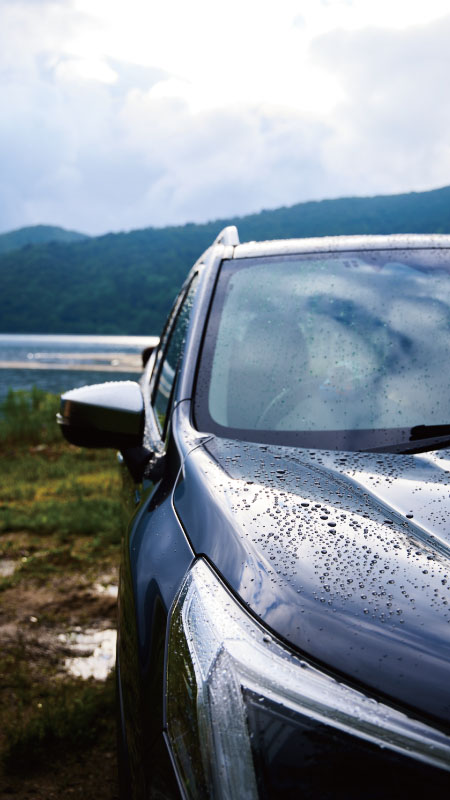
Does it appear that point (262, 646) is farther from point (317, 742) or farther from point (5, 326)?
point (5, 326)

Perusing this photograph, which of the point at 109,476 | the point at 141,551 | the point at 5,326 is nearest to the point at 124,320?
the point at 5,326

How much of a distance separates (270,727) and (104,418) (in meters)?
1.18

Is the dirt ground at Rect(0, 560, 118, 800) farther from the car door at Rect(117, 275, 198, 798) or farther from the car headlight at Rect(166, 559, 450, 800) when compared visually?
the car headlight at Rect(166, 559, 450, 800)

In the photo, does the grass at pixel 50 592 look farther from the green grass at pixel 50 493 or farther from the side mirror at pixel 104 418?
the side mirror at pixel 104 418

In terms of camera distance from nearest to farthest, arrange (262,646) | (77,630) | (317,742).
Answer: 1. (317,742)
2. (262,646)
3. (77,630)

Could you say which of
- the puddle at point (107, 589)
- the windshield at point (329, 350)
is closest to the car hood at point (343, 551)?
the windshield at point (329, 350)

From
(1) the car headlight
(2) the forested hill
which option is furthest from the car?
(2) the forested hill

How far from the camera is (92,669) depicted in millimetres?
3320

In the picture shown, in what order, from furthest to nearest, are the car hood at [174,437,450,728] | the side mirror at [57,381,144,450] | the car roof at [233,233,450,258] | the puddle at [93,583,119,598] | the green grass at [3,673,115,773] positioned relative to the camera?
the puddle at [93,583,119,598]
the green grass at [3,673,115,773]
the car roof at [233,233,450,258]
the side mirror at [57,381,144,450]
the car hood at [174,437,450,728]

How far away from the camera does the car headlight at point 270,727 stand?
756mm

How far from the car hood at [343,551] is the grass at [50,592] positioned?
1673 mm

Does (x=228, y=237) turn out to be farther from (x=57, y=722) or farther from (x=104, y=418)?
(x=57, y=722)

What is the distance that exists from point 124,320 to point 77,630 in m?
110

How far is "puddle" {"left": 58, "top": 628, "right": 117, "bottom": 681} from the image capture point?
3.29 meters
